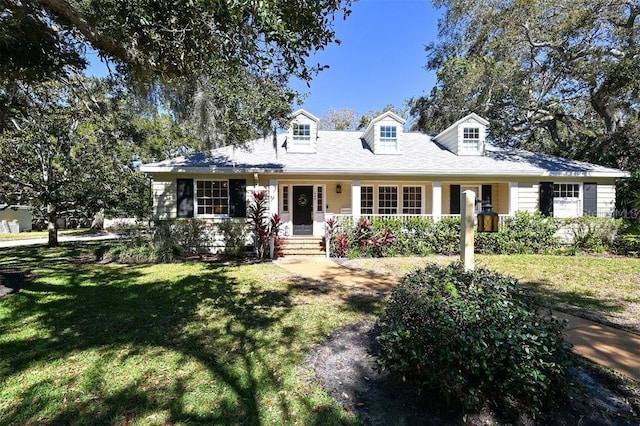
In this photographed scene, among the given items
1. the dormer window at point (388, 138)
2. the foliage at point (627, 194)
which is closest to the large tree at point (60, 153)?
the dormer window at point (388, 138)

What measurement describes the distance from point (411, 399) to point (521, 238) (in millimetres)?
9850

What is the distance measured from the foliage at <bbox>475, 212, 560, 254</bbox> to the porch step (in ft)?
17.6

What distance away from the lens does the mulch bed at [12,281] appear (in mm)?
5957

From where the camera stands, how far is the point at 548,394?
2385 mm

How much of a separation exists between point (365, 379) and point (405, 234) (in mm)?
7661

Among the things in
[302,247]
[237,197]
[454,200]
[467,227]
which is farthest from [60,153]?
[454,200]

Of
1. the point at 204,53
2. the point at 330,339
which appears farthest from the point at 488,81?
the point at 330,339

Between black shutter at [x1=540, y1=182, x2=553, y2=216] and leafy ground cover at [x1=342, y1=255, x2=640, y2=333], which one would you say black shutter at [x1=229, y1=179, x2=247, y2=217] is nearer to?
leafy ground cover at [x1=342, y1=255, x2=640, y2=333]

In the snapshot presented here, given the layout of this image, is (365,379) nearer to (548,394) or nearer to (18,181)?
(548,394)

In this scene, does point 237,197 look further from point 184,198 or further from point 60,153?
point 60,153

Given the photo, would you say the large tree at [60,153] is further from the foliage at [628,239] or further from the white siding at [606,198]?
the white siding at [606,198]

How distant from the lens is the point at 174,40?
471 centimetres

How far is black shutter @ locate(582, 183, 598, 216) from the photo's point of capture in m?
12.3

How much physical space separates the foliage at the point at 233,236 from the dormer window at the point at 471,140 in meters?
10.0
